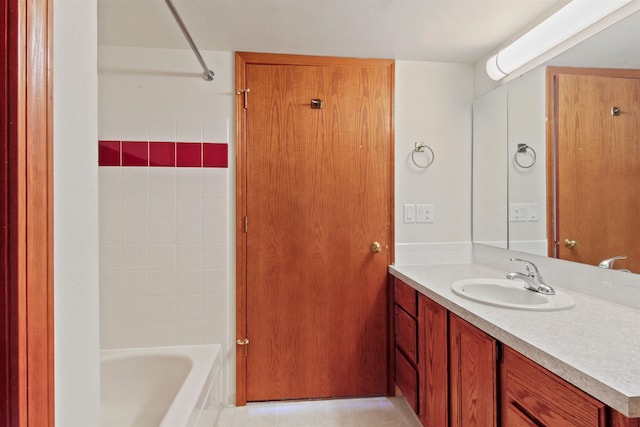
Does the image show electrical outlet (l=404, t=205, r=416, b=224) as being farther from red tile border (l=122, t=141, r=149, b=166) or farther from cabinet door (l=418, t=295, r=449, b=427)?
red tile border (l=122, t=141, r=149, b=166)

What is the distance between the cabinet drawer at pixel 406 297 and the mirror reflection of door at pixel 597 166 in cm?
71

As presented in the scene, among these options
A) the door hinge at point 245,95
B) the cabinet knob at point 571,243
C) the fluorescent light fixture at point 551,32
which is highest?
the fluorescent light fixture at point 551,32

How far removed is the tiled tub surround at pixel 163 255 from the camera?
5.65 feet

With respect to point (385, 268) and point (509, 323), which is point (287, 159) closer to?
point (385, 268)

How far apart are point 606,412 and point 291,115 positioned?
1780 millimetres

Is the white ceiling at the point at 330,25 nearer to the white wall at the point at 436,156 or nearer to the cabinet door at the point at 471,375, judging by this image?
the white wall at the point at 436,156

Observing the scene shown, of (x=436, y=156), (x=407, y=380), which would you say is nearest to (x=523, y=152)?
(x=436, y=156)

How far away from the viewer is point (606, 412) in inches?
26.4

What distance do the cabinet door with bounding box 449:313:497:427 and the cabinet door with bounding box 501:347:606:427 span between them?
0.06 metres

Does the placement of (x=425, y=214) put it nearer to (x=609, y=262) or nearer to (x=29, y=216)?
(x=609, y=262)

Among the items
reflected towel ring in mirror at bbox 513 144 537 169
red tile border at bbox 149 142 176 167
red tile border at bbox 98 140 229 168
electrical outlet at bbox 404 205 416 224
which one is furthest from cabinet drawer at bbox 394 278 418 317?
red tile border at bbox 149 142 176 167

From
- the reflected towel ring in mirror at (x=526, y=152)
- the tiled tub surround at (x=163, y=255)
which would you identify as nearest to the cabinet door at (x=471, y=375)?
the reflected towel ring in mirror at (x=526, y=152)

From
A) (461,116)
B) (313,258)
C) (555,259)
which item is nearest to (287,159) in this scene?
(313,258)

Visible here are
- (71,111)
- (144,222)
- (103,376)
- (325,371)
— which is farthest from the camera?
(325,371)
